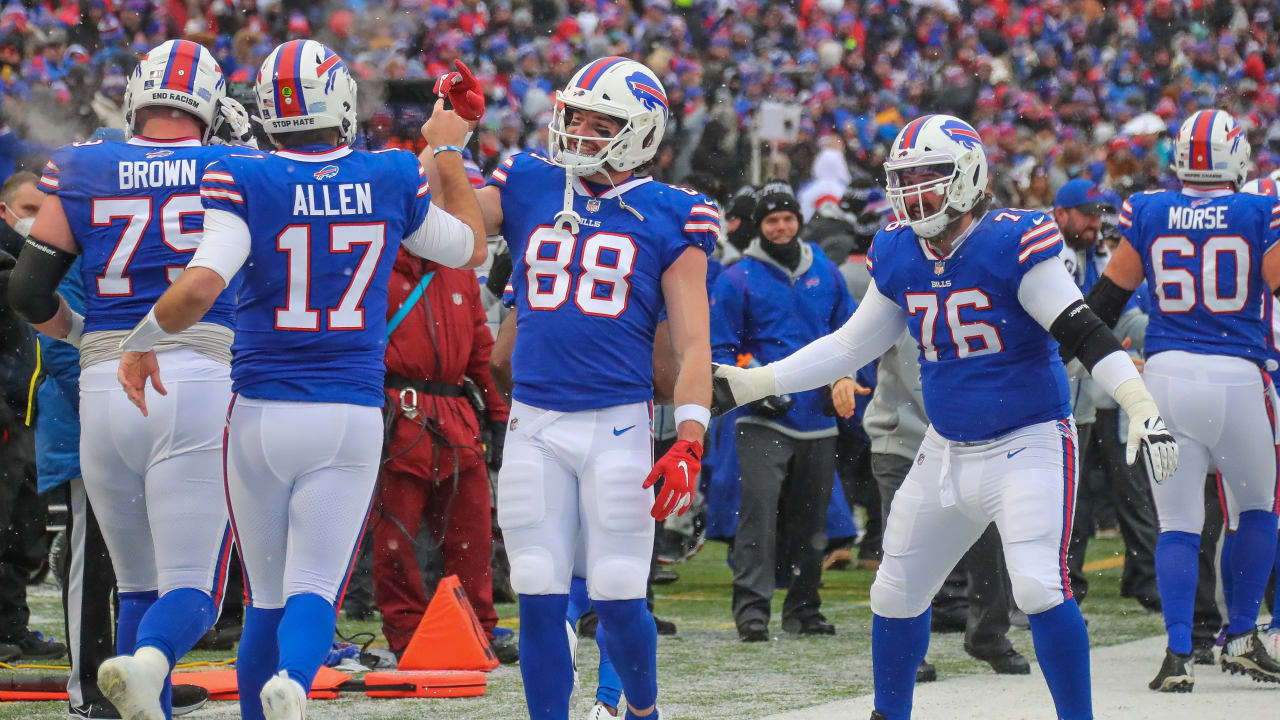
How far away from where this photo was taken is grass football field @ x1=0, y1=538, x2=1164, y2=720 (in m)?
5.67

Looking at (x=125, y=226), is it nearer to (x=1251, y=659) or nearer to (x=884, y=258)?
(x=884, y=258)

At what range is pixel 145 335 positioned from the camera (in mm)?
4242

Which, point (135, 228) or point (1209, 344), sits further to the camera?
point (1209, 344)

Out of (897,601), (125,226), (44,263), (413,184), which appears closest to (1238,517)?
(897,601)

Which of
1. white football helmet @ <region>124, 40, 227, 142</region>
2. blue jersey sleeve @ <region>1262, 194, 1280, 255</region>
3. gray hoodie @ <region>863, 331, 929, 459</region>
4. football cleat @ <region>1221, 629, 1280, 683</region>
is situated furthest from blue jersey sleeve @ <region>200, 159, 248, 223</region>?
football cleat @ <region>1221, 629, 1280, 683</region>

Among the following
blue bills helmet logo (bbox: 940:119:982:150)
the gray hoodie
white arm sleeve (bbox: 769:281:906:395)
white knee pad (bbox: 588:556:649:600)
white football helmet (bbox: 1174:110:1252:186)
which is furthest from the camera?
the gray hoodie

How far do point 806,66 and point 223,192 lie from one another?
640 inches

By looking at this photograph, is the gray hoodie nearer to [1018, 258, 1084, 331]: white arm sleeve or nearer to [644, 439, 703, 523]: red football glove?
[1018, 258, 1084, 331]: white arm sleeve

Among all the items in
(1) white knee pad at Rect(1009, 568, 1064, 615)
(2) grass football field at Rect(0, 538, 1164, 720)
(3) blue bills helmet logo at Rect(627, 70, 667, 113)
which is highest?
(3) blue bills helmet logo at Rect(627, 70, 667, 113)

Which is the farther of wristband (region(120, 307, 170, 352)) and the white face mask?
the white face mask

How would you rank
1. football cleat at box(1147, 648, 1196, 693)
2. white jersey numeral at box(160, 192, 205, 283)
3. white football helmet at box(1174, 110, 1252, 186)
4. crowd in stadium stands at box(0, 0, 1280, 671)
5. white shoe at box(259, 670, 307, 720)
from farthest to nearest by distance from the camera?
crowd in stadium stands at box(0, 0, 1280, 671) < white football helmet at box(1174, 110, 1252, 186) < football cleat at box(1147, 648, 1196, 693) < white jersey numeral at box(160, 192, 205, 283) < white shoe at box(259, 670, 307, 720)

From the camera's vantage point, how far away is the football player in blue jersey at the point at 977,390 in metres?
4.54

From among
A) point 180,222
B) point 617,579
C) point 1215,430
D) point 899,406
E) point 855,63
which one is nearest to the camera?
point 617,579

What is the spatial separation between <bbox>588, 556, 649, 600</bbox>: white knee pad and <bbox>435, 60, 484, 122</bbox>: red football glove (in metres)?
1.29
